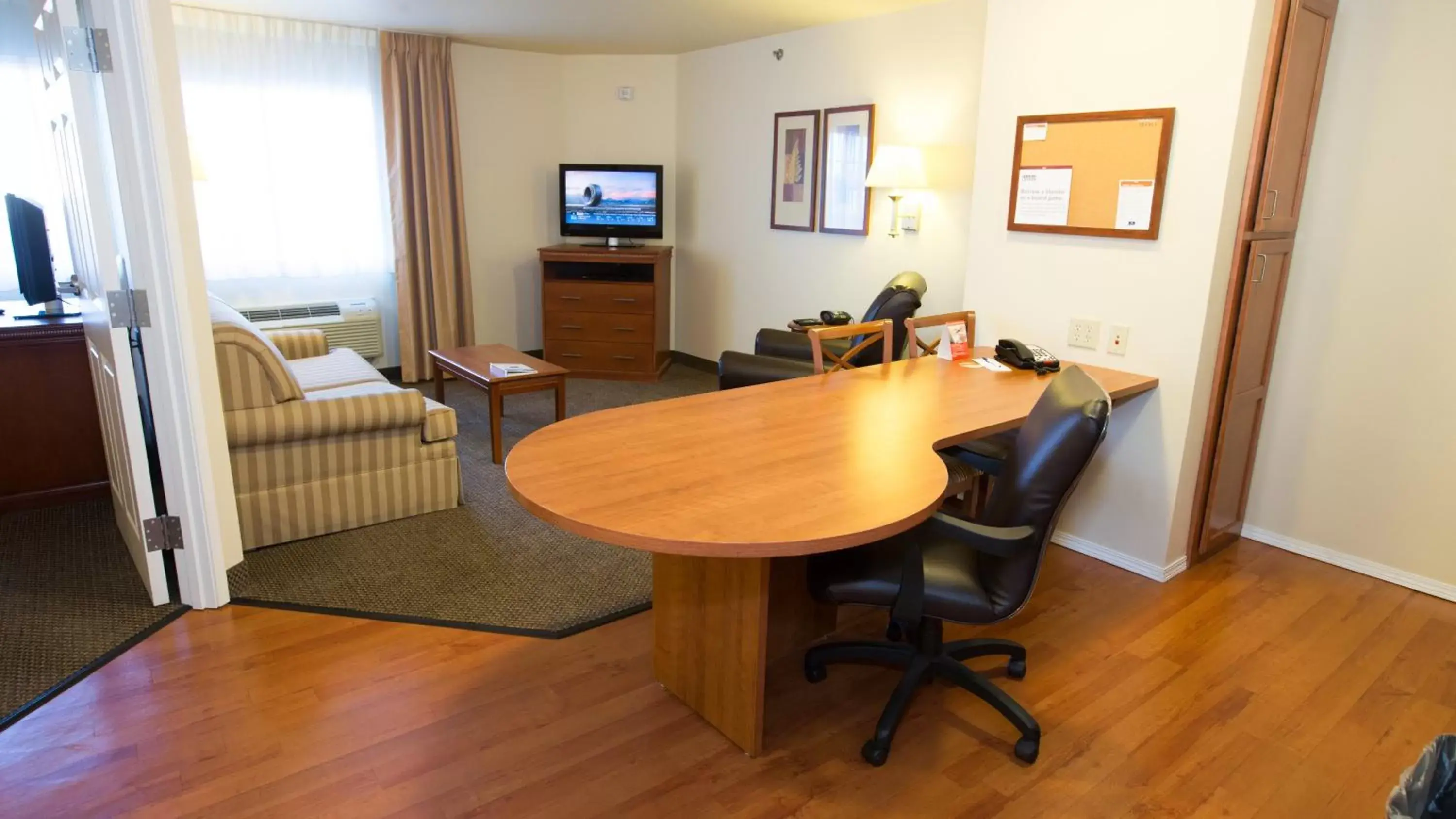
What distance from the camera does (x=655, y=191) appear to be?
19.8ft

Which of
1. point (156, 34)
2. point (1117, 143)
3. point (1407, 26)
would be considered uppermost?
point (1407, 26)

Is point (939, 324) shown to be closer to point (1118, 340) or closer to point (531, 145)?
point (1118, 340)

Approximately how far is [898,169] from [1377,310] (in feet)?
6.88

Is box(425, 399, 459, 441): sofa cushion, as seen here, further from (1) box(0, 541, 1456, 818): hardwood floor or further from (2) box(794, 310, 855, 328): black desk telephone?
(2) box(794, 310, 855, 328): black desk telephone

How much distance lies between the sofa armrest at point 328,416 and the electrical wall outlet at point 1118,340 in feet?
8.83

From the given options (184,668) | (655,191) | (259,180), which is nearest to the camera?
(184,668)

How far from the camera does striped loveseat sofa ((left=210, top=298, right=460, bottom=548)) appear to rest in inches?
118

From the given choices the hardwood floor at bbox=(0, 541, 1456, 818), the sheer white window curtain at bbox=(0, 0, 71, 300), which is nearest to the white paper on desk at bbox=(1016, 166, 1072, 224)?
the hardwood floor at bbox=(0, 541, 1456, 818)

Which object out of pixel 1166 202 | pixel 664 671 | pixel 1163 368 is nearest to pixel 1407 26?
pixel 1166 202

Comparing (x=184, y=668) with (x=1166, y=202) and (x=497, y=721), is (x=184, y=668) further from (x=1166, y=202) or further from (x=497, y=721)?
(x=1166, y=202)

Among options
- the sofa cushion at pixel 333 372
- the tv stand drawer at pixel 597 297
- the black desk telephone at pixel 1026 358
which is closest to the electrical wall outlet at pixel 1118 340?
the black desk telephone at pixel 1026 358

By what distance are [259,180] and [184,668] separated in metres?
3.70

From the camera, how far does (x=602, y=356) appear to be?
597cm

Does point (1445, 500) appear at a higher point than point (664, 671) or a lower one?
higher
